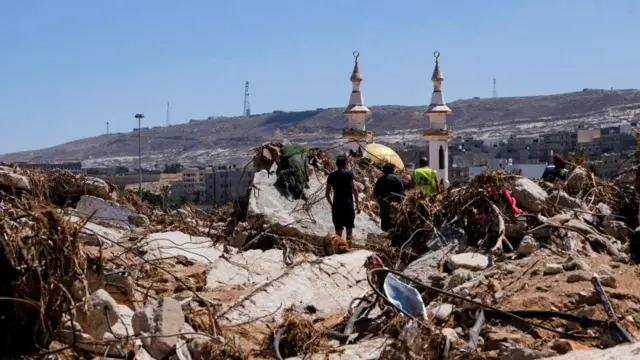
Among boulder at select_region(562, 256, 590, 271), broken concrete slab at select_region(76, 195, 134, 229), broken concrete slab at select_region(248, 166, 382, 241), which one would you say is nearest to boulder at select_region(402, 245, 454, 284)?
boulder at select_region(562, 256, 590, 271)

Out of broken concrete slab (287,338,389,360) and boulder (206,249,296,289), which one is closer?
broken concrete slab (287,338,389,360)

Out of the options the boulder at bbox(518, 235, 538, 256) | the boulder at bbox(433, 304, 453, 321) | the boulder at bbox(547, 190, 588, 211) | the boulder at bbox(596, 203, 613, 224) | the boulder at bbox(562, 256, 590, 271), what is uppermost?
the boulder at bbox(547, 190, 588, 211)

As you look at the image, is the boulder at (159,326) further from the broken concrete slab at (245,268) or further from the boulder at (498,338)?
the broken concrete slab at (245,268)

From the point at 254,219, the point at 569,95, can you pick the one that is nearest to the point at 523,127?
the point at 569,95

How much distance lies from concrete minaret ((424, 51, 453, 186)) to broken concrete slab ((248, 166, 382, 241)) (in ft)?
74.4

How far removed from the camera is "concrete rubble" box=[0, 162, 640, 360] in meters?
5.48

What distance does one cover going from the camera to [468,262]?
7676 mm

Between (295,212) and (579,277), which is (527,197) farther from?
(295,212)

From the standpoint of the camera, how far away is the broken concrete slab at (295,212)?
37.0ft

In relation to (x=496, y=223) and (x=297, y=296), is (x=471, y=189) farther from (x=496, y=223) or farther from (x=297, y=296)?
(x=297, y=296)

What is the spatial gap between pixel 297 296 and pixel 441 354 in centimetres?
225

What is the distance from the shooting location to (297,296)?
25.5ft

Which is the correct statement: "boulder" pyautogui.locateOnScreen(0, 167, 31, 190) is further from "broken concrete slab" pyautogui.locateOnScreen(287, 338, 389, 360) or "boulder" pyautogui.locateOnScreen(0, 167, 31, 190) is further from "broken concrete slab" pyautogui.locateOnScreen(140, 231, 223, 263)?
"broken concrete slab" pyautogui.locateOnScreen(287, 338, 389, 360)

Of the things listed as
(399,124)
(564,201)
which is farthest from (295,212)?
(399,124)
